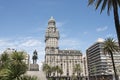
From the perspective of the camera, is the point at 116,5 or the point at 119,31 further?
the point at 116,5

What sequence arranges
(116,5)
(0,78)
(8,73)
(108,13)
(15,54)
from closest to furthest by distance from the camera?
(116,5)
(108,13)
(0,78)
(8,73)
(15,54)

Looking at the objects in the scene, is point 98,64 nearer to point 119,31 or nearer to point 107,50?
point 107,50

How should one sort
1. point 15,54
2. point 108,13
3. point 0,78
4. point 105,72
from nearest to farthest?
point 108,13
point 0,78
point 15,54
point 105,72

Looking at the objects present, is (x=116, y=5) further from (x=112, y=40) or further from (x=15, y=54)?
(x=112, y=40)

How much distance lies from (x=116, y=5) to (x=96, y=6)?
7.89 ft

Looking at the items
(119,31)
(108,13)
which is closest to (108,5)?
(108,13)

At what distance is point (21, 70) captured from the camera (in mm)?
35125

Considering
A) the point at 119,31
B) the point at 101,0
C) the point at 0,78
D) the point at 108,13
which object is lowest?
the point at 0,78

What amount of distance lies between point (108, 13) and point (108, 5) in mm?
891

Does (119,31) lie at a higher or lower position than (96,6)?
lower

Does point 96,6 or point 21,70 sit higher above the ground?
point 96,6

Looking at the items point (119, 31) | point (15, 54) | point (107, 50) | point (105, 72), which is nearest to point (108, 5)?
point (119, 31)

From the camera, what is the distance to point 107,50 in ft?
204

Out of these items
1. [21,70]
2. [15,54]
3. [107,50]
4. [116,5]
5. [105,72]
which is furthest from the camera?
[105,72]
